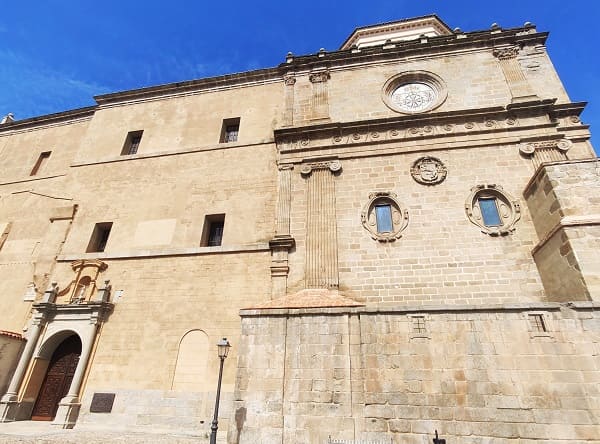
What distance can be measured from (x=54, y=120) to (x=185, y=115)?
Answer: 8533 mm

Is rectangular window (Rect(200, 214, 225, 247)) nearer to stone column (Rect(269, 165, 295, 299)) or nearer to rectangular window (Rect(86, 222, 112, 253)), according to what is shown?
stone column (Rect(269, 165, 295, 299))

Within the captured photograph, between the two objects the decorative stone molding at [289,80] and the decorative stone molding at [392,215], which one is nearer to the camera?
the decorative stone molding at [392,215]

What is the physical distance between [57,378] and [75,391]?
1.56 meters

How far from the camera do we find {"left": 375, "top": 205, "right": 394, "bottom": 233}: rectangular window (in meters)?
11.1

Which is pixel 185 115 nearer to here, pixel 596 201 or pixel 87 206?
pixel 87 206

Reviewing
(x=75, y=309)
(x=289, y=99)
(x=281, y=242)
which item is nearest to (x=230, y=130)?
(x=289, y=99)

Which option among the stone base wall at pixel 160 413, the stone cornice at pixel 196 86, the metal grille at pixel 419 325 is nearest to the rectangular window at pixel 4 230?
the stone cornice at pixel 196 86

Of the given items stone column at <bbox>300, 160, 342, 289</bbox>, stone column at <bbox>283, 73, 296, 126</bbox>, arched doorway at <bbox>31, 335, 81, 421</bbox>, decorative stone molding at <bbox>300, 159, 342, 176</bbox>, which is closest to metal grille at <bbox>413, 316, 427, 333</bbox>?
stone column at <bbox>300, 160, 342, 289</bbox>

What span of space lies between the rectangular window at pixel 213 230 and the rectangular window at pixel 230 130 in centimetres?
420

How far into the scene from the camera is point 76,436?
824cm

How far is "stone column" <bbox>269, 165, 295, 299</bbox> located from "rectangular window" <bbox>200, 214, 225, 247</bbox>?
2.56 metres

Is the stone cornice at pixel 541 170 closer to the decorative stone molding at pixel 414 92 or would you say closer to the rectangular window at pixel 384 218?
the rectangular window at pixel 384 218

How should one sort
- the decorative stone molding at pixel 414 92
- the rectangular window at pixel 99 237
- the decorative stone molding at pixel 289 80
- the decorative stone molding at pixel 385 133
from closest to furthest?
the decorative stone molding at pixel 385 133, the decorative stone molding at pixel 414 92, the rectangular window at pixel 99 237, the decorative stone molding at pixel 289 80

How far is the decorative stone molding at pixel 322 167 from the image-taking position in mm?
12438
